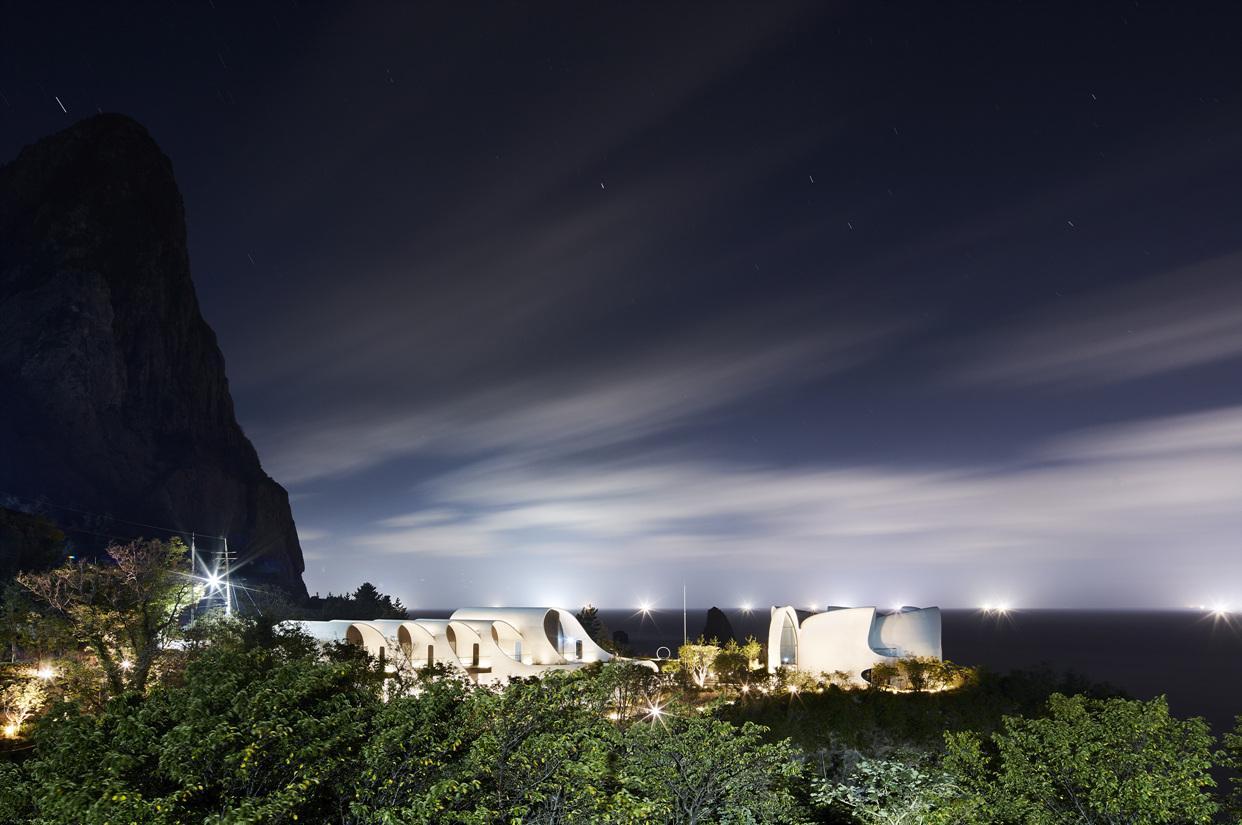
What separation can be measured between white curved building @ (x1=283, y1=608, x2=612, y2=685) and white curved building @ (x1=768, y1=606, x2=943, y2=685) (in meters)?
10.8

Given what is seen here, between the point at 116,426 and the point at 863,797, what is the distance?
80292 millimetres

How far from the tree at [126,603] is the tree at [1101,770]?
23.8 meters

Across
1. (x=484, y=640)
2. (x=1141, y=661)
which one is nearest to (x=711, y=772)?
(x=484, y=640)

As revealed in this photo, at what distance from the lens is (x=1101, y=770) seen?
14.8 m

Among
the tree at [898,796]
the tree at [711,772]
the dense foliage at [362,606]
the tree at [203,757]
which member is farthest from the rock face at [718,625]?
the tree at [203,757]

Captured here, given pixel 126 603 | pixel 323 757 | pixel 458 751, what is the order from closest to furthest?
pixel 323 757 → pixel 458 751 → pixel 126 603

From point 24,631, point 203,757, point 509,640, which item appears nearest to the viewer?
point 203,757

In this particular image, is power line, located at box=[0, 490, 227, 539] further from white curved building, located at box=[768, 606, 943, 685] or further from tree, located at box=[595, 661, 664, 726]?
white curved building, located at box=[768, 606, 943, 685]

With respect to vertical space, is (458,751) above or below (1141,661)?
above

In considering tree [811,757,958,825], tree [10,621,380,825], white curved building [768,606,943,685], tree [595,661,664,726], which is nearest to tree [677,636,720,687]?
tree [595,661,664,726]

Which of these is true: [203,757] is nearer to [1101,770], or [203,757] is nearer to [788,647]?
[1101,770]

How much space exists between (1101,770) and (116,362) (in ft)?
286

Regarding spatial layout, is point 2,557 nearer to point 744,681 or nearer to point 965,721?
point 744,681

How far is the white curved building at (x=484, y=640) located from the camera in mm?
40188
